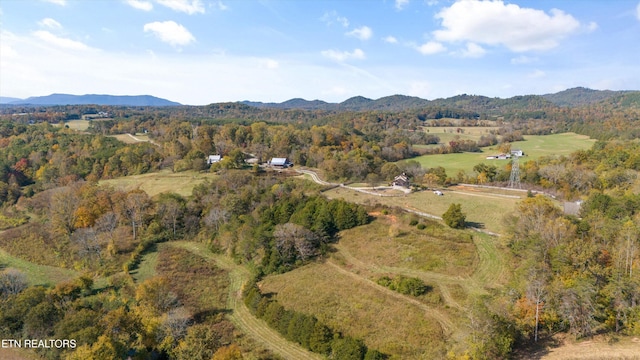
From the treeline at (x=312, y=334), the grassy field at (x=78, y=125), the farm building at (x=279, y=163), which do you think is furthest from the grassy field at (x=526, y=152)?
the grassy field at (x=78, y=125)

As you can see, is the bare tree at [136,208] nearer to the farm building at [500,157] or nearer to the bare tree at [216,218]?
the bare tree at [216,218]

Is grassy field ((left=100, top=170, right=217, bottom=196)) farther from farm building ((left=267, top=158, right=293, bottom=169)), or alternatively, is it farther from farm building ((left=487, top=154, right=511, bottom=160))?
farm building ((left=487, top=154, right=511, bottom=160))

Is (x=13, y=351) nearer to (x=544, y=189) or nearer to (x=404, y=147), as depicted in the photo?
(x=544, y=189)

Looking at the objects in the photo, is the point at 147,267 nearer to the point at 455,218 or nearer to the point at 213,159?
the point at 455,218

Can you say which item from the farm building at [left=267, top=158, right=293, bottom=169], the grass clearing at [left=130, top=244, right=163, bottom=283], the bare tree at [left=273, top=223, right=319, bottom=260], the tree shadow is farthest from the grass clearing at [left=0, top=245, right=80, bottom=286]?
the tree shadow

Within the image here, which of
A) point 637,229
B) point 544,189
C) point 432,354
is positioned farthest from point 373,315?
point 544,189

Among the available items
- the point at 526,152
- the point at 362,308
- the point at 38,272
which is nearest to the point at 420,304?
the point at 362,308
